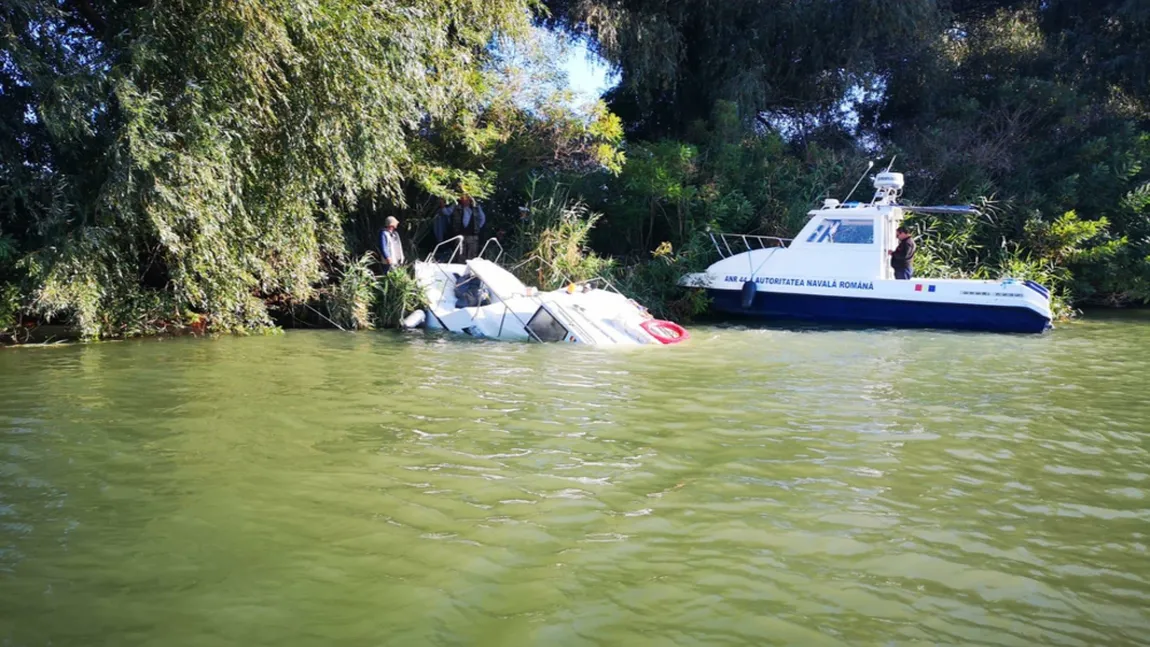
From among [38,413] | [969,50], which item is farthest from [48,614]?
[969,50]

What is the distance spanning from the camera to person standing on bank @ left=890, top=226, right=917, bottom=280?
55.1 ft

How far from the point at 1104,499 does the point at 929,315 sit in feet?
36.4

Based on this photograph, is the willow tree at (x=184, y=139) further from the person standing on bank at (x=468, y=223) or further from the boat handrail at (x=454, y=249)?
the person standing on bank at (x=468, y=223)

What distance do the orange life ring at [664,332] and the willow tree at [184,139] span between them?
192 inches

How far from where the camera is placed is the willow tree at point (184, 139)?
1170 centimetres

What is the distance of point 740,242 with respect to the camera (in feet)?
64.7

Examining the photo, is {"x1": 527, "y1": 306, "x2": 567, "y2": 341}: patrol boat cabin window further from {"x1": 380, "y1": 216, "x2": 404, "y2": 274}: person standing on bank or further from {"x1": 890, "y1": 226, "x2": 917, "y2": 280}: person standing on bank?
{"x1": 890, "y1": 226, "x2": 917, "y2": 280}: person standing on bank

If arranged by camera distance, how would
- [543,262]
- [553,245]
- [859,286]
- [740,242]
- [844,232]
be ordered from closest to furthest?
1. [859,286]
2. [844,232]
3. [543,262]
4. [553,245]
5. [740,242]

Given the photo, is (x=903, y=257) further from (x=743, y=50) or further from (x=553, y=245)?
(x=743, y=50)

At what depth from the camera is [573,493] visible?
5805 mm

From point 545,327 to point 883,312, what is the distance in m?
7.10

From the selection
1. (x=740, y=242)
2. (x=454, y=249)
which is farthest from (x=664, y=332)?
(x=740, y=242)

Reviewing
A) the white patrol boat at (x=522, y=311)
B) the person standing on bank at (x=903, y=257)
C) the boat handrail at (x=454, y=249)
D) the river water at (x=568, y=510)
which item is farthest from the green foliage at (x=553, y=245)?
the river water at (x=568, y=510)

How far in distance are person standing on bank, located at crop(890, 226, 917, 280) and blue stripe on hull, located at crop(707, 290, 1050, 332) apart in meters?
0.73
